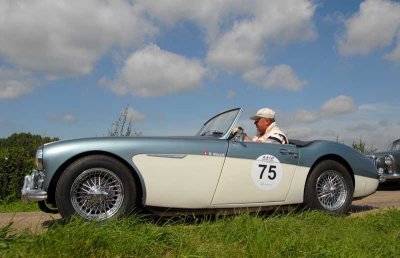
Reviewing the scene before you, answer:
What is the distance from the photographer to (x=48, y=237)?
3.20 m

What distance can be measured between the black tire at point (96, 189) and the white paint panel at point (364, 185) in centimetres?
309

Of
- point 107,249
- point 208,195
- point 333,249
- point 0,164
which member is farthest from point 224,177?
point 0,164

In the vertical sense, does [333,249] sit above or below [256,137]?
below

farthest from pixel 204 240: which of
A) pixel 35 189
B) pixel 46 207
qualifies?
pixel 46 207

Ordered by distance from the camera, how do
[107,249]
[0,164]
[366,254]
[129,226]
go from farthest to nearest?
1. [0,164]
2. [129,226]
3. [366,254]
4. [107,249]

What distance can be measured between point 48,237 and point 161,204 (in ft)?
5.36

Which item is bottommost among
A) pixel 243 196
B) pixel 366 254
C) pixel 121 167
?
pixel 366 254

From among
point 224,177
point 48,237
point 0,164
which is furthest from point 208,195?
point 0,164

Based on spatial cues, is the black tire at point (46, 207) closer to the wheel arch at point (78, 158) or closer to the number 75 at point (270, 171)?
the wheel arch at point (78, 158)

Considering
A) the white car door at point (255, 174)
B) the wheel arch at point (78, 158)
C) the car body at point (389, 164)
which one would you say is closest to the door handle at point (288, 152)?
the white car door at point (255, 174)

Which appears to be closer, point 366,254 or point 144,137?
point 366,254

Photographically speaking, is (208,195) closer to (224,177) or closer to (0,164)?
(224,177)

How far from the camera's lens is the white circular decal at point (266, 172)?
16.7ft

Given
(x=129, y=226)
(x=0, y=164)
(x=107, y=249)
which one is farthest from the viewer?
(x=0, y=164)
